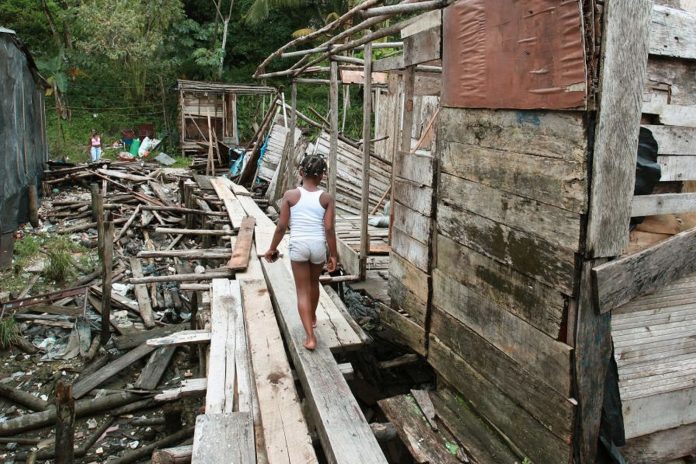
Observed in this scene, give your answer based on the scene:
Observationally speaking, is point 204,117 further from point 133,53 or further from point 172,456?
point 172,456

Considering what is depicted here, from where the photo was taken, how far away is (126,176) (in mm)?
16453

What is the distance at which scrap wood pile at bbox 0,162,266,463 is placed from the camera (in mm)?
5832

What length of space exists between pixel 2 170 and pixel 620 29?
12.1 metres

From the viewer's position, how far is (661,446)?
336cm

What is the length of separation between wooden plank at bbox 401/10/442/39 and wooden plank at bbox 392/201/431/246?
1516mm

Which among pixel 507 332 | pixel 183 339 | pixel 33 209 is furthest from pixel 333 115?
pixel 33 209

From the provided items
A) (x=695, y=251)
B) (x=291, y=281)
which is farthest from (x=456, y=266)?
(x=291, y=281)

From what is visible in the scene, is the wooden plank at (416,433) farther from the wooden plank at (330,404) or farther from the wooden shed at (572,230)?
the wooden plank at (330,404)

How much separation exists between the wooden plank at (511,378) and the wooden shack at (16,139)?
9.47 meters

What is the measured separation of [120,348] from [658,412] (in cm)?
697

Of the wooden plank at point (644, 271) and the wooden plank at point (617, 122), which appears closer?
the wooden plank at point (617, 122)

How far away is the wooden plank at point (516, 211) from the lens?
2893 millimetres

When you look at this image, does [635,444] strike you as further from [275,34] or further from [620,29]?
[275,34]

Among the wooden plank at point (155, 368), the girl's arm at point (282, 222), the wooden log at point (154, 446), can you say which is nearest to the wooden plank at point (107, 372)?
the wooden plank at point (155, 368)
